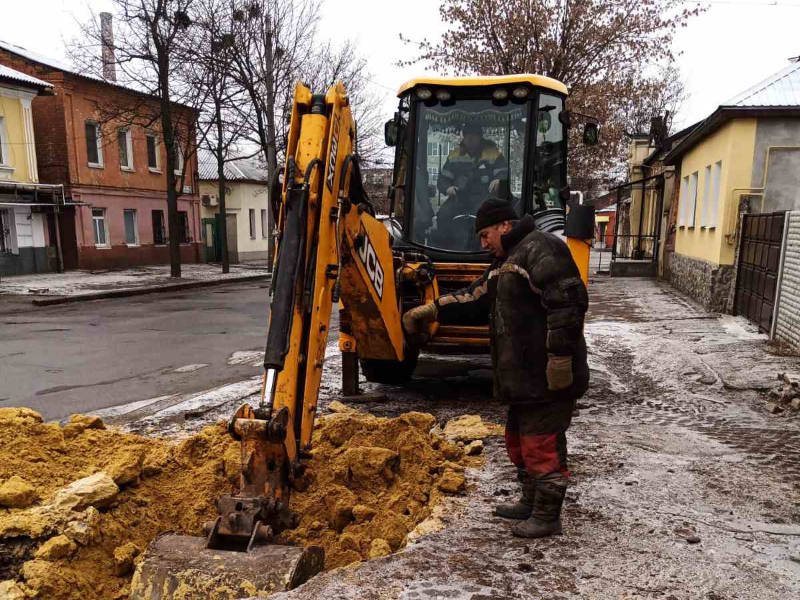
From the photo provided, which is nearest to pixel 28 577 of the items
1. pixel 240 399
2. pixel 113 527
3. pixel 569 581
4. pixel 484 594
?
pixel 113 527

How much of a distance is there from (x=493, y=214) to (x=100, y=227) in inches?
917

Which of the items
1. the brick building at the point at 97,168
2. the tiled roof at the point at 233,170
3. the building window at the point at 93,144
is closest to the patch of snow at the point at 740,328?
the brick building at the point at 97,168

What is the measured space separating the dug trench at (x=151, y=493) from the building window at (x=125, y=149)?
22.8 metres

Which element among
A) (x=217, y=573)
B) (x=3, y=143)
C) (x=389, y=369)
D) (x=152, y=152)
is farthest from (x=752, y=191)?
(x=152, y=152)

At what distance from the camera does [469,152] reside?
6145 millimetres

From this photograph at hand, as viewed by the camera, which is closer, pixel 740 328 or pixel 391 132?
pixel 391 132

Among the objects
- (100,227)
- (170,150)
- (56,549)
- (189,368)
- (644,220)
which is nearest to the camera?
(56,549)

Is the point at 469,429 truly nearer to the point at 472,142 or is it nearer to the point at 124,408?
the point at 472,142

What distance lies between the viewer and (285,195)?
3.44 metres

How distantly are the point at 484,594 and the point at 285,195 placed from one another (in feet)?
7.61

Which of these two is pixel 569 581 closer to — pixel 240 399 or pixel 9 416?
pixel 9 416

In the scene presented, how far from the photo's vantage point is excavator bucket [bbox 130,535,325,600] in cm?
251

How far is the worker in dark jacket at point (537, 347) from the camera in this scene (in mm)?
3268

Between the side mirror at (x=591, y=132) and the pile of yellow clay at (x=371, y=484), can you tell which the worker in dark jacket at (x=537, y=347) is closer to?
the pile of yellow clay at (x=371, y=484)
